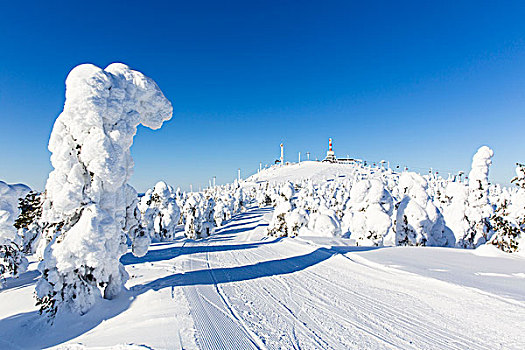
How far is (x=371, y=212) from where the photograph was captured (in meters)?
22.8

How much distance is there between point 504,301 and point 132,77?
11.7m

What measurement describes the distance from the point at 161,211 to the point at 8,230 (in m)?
23.2

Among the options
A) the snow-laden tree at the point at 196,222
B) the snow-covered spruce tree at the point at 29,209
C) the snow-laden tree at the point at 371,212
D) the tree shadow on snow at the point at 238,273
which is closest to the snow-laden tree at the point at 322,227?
the snow-laden tree at the point at 371,212

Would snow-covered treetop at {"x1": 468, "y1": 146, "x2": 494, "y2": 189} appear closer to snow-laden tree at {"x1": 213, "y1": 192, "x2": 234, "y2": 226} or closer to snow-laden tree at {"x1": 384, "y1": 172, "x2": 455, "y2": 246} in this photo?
snow-laden tree at {"x1": 384, "y1": 172, "x2": 455, "y2": 246}

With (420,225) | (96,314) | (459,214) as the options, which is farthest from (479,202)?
(96,314)

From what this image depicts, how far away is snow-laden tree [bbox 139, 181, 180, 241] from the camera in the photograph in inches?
1389

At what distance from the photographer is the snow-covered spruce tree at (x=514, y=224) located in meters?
16.4

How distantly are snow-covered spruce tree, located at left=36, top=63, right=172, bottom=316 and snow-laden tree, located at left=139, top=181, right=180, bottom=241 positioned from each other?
27.7 metres

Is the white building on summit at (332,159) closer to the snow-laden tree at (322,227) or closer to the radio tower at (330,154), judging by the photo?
the radio tower at (330,154)

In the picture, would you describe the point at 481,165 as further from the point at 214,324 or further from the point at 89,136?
the point at 89,136

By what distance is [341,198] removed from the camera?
61.1 m

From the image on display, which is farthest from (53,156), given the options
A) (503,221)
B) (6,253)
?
(503,221)

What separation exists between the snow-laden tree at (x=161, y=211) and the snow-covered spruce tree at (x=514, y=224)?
31683 millimetres

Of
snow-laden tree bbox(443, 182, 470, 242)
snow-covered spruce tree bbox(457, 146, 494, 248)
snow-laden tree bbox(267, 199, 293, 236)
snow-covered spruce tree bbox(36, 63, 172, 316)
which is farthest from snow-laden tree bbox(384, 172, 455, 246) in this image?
snow-covered spruce tree bbox(36, 63, 172, 316)
